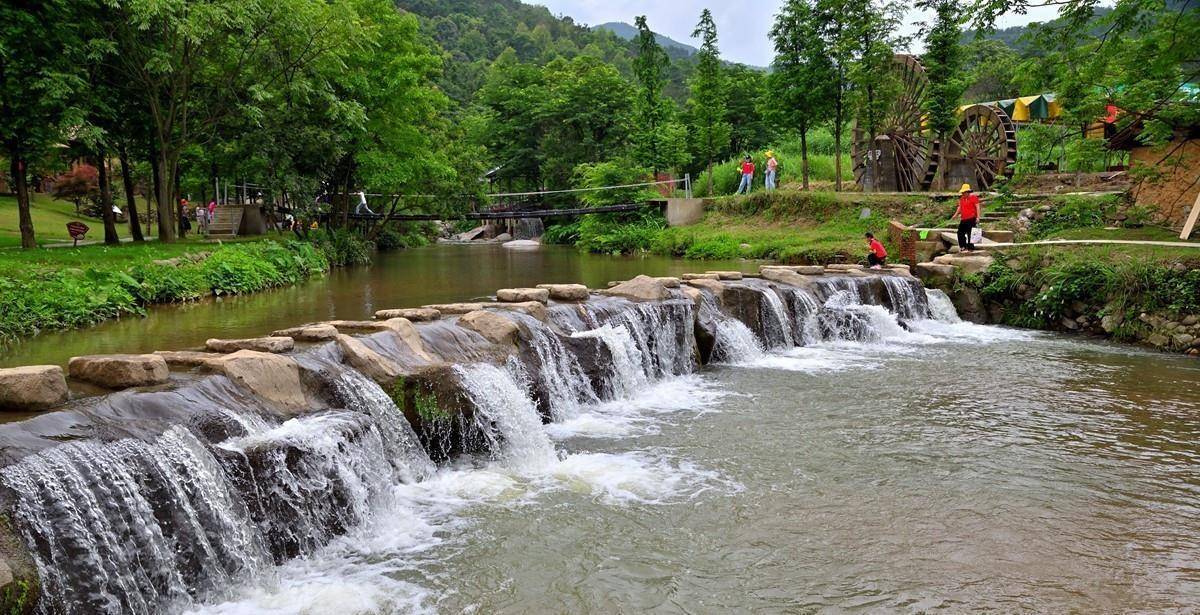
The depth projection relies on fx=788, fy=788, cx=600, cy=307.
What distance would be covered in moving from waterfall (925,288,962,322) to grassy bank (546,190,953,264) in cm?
531

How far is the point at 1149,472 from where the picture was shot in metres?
7.31

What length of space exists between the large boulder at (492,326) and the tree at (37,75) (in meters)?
12.0

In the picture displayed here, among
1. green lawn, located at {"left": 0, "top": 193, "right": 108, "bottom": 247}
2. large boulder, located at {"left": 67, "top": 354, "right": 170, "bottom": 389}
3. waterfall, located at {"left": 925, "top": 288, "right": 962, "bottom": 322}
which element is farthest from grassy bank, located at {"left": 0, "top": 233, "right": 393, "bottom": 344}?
waterfall, located at {"left": 925, "top": 288, "right": 962, "bottom": 322}

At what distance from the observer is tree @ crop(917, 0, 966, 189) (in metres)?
26.8

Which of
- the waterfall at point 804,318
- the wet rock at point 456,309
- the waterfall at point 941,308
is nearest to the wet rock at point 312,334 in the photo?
the wet rock at point 456,309

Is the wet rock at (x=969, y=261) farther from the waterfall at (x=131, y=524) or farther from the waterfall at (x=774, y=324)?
the waterfall at (x=131, y=524)

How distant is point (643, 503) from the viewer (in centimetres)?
676

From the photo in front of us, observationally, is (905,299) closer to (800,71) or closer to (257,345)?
(257,345)

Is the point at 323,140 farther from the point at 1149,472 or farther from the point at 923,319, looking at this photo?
the point at 1149,472

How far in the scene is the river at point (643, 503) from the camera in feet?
16.8

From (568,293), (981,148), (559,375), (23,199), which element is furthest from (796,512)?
(981,148)

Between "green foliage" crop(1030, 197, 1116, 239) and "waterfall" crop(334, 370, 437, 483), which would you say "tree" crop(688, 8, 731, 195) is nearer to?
"green foliage" crop(1030, 197, 1116, 239)

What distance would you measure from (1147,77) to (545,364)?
42.0ft

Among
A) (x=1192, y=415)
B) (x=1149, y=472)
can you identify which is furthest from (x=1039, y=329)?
(x=1149, y=472)
